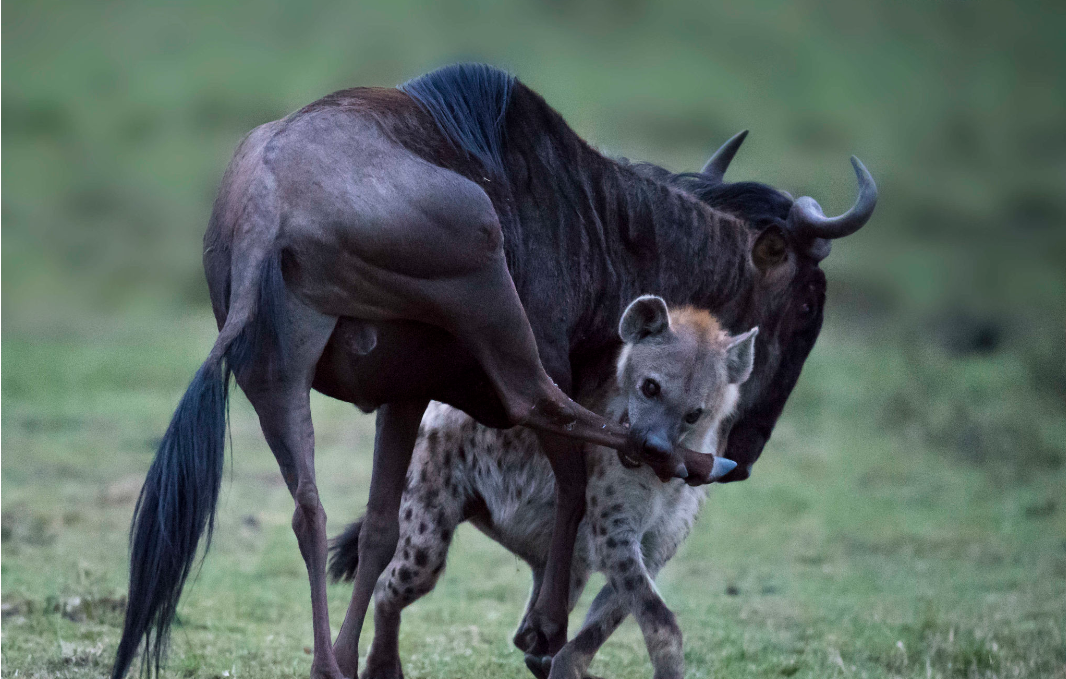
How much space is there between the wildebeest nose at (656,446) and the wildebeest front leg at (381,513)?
94 centimetres

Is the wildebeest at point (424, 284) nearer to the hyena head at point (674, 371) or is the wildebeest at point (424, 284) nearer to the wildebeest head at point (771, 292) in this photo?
the wildebeest head at point (771, 292)

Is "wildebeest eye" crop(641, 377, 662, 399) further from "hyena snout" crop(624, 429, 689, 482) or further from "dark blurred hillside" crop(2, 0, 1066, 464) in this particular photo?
"dark blurred hillside" crop(2, 0, 1066, 464)

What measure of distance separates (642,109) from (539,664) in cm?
1787

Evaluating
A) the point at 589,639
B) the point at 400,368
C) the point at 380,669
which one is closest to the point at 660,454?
the point at 589,639

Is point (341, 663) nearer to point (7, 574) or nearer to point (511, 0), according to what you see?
point (7, 574)

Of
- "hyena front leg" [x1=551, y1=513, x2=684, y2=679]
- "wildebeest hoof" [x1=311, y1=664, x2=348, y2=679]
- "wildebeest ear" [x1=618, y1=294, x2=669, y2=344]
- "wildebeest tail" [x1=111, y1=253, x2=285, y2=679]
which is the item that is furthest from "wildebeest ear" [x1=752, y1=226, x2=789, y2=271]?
"wildebeest hoof" [x1=311, y1=664, x2=348, y2=679]

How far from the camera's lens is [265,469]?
11328mm

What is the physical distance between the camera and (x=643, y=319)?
17.9ft

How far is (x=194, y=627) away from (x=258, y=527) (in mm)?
2893

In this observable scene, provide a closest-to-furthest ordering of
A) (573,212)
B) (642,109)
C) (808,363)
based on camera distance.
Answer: (573,212) → (808,363) → (642,109)

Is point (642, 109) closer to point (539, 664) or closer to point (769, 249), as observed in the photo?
point (769, 249)

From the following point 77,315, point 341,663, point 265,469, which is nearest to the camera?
point 341,663

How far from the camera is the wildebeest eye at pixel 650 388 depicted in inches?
211

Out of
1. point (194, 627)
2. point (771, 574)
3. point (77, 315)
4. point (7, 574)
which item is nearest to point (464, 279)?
point (194, 627)
